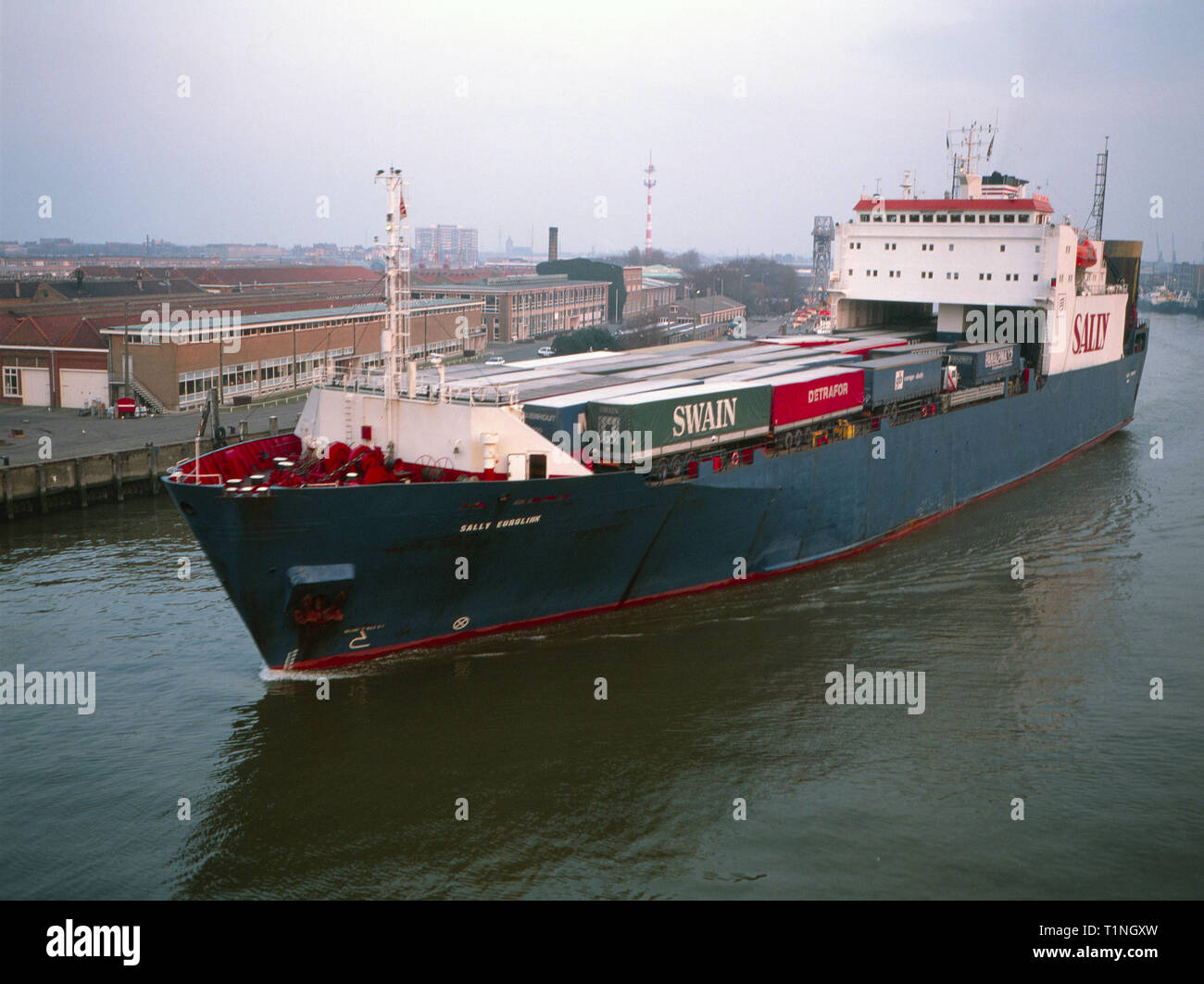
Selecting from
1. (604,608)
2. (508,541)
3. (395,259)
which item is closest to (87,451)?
(395,259)

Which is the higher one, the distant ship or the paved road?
the distant ship

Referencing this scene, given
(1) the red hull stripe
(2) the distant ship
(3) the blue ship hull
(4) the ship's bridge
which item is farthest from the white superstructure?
(2) the distant ship

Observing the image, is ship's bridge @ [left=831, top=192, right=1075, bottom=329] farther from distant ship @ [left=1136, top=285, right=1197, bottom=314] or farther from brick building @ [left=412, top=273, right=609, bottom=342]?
distant ship @ [left=1136, top=285, right=1197, bottom=314]

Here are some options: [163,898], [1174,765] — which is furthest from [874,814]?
[163,898]

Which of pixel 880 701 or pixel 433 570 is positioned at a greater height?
pixel 433 570

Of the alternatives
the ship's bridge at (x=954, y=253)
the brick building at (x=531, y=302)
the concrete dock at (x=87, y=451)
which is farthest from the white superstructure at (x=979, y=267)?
the brick building at (x=531, y=302)

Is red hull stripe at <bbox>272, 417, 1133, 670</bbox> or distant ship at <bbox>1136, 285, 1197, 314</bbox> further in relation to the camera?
distant ship at <bbox>1136, 285, 1197, 314</bbox>
